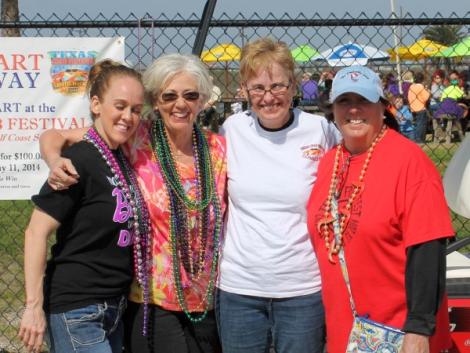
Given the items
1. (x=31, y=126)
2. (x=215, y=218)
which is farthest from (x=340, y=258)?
(x=31, y=126)

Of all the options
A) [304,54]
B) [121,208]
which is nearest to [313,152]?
[121,208]

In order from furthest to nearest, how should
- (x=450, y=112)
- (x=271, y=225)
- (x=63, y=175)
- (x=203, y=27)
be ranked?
(x=450, y=112), (x=203, y=27), (x=271, y=225), (x=63, y=175)

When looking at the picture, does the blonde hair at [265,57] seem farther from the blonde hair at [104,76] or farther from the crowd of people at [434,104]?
the crowd of people at [434,104]

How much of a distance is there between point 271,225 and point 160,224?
1.46ft

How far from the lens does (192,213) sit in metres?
3.04

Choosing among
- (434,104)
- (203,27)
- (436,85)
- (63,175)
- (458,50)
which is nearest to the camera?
(63,175)

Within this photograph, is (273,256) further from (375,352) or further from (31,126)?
(31,126)

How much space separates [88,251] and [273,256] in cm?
73

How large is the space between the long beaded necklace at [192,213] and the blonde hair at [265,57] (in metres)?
0.38

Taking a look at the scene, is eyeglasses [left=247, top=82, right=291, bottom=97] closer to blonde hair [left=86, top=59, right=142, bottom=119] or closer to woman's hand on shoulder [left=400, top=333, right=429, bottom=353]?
blonde hair [left=86, top=59, right=142, bottom=119]

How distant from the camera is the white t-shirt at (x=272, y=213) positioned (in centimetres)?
301

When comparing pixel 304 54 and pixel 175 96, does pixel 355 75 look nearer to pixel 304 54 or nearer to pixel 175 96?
pixel 175 96

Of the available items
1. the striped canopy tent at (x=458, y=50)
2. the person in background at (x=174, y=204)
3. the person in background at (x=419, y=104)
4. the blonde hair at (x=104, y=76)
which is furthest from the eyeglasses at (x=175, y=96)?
the person in background at (x=419, y=104)

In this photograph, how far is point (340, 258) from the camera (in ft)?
8.85
